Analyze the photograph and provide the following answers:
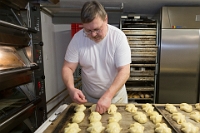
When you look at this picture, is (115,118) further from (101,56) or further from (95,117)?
(101,56)

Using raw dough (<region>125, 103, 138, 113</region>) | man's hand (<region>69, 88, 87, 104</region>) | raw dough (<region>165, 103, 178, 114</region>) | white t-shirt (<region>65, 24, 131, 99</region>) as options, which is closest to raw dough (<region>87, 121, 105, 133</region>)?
man's hand (<region>69, 88, 87, 104</region>)

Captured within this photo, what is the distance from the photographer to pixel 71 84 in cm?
110

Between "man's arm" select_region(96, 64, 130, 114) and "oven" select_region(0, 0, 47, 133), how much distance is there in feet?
2.01

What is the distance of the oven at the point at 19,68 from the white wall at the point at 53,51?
2.09 ft

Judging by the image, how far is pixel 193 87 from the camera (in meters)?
2.35

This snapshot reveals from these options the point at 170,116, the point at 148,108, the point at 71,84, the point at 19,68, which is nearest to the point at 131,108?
the point at 148,108

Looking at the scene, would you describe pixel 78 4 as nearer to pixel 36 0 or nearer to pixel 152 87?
pixel 36 0

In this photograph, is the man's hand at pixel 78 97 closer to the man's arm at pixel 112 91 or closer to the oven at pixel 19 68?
the man's arm at pixel 112 91

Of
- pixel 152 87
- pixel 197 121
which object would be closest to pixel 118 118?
pixel 197 121

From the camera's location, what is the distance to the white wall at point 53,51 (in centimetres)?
227

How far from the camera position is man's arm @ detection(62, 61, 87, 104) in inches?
38.9

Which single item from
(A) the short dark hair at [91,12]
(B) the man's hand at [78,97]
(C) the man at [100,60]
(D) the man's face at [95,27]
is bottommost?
(B) the man's hand at [78,97]

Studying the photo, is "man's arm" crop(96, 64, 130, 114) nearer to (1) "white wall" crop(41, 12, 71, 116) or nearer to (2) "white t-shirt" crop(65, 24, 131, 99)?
(2) "white t-shirt" crop(65, 24, 131, 99)

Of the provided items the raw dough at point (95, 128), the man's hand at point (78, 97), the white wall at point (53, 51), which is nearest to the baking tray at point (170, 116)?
the raw dough at point (95, 128)
